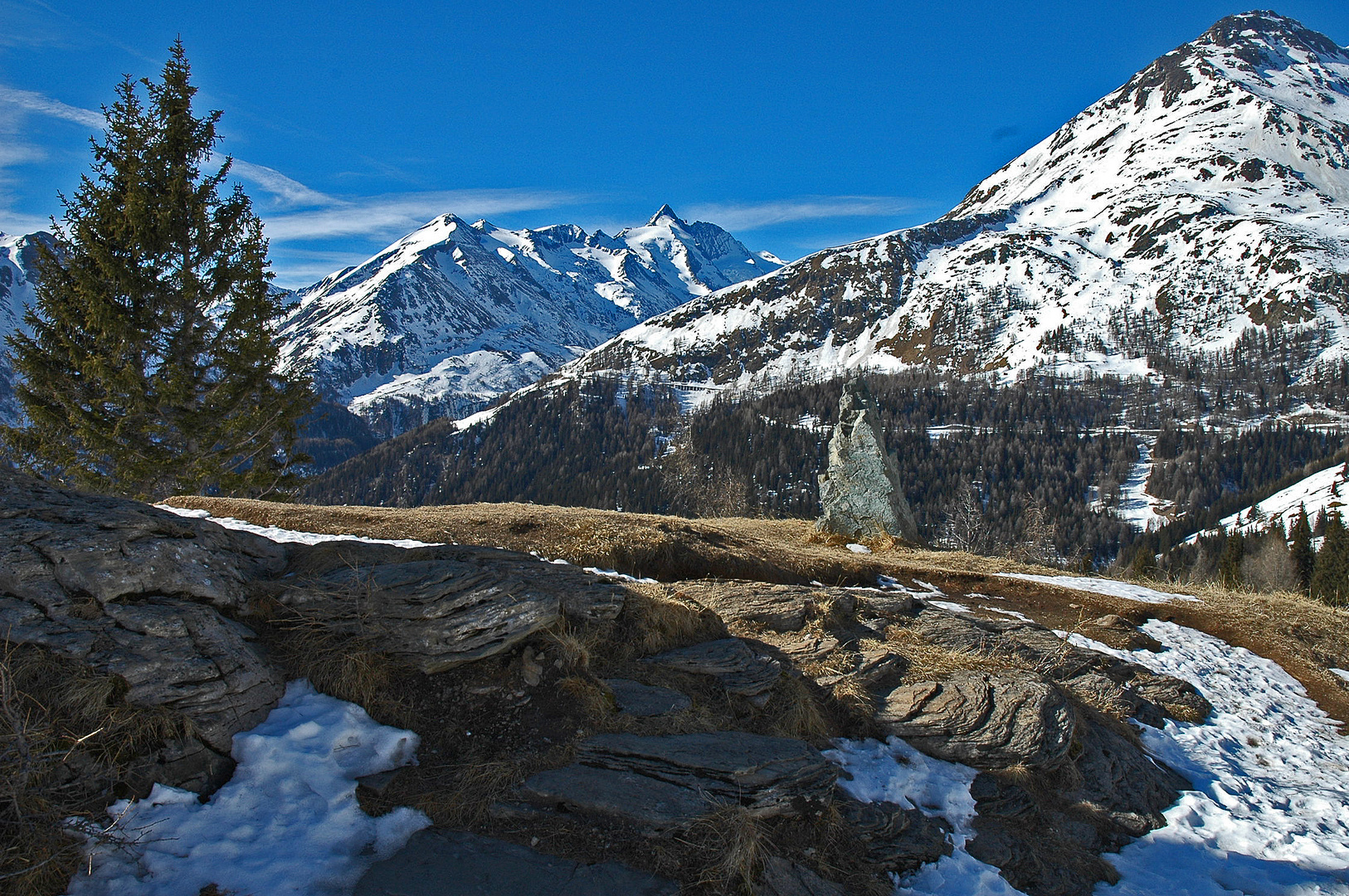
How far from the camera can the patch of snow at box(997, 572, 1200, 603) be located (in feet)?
59.2

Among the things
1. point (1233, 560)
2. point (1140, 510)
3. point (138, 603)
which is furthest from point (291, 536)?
point (1140, 510)

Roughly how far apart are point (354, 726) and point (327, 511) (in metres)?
10.2

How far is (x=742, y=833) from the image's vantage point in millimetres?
6008

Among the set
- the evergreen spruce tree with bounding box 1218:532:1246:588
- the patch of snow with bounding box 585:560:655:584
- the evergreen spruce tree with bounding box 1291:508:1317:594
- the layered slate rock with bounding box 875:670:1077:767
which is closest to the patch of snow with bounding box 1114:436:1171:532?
the evergreen spruce tree with bounding box 1218:532:1246:588

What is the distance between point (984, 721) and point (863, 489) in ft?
63.5

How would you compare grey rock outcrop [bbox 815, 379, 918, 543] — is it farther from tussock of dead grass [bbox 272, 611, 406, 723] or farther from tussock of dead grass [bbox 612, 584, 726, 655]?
tussock of dead grass [bbox 272, 611, 406, 723]

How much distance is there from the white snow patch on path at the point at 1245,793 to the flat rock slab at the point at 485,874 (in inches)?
225

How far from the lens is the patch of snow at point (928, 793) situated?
6.86 meters

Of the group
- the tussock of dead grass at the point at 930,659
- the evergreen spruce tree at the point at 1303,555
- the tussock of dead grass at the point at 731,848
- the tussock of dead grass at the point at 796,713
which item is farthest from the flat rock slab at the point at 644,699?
the evergreen spruce tree at the point at 1303,555

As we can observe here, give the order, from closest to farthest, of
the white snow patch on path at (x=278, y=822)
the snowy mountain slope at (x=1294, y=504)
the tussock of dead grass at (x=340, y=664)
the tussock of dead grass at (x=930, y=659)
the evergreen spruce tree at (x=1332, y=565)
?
1. the white snow patch on path at (x=278, y=822)
2. the tussock of dead grass at (x=340, y=664)
3. the tussock of dead grass at (x=930, y=659)
4. the evergreen spruce tree at (x=1332, y=565)
5. the snowy mountain slope at (x=1294, y=504)

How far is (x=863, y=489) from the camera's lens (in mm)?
27984

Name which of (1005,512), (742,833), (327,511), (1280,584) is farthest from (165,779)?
(1005,512)

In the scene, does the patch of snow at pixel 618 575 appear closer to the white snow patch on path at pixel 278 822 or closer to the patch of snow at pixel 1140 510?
the white snow patch on path at pixel 278 822

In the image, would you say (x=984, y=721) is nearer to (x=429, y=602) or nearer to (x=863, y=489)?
(x=429, y=602)
